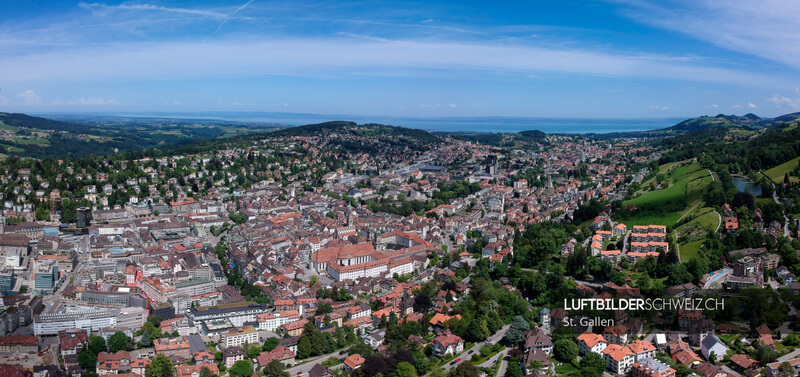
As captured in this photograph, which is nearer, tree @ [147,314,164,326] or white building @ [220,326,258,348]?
white building @ [220,326,258,348]

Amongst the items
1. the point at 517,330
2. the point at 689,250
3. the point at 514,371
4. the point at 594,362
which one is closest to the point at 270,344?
the point at 514,371

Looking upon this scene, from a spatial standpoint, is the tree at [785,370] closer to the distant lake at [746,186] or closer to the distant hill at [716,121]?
the distant lake at [746,186]

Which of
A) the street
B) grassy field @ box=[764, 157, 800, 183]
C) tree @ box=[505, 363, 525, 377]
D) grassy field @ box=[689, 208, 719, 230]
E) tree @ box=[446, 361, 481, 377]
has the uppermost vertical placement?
grassy field @ box=[764, 157, 800, 183]

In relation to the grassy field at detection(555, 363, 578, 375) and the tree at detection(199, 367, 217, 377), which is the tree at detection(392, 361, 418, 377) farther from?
the tree at detection(199, 367, 217, 377)

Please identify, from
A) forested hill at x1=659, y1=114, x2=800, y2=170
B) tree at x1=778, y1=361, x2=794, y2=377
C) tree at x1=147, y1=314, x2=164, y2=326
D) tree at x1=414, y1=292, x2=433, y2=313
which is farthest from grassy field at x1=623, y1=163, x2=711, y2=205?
tree at x1=147, y1=314, x2=164, y2=326

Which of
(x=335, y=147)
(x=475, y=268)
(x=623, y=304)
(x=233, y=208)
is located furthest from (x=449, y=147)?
(x=623, y=304)

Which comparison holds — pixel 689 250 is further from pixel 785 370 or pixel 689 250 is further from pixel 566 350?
pixel 566 350

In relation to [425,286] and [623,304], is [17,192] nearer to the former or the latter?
[425,286]
